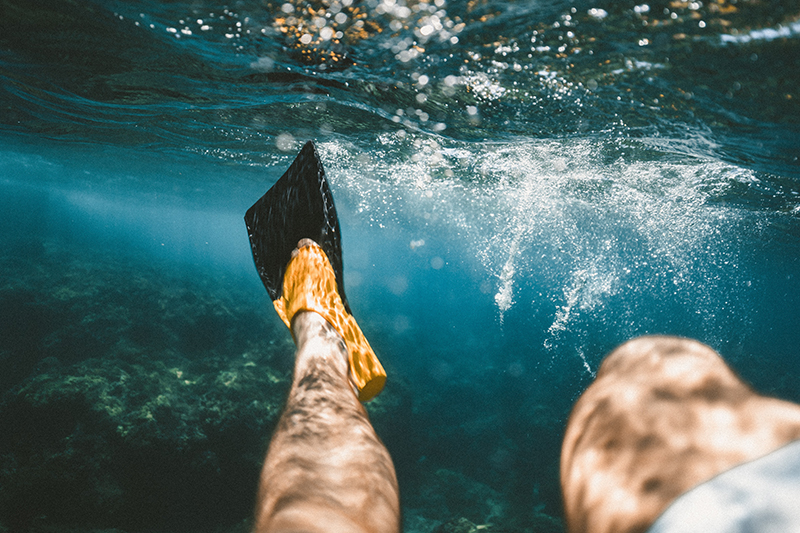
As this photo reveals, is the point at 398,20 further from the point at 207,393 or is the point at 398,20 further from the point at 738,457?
the point at 207,393

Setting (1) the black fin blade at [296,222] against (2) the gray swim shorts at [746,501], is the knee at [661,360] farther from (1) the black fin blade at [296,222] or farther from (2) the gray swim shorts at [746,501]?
(1) the black fin blade at [296,222]

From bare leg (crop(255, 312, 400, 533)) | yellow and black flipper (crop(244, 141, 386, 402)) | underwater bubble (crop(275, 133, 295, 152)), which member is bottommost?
bare leg (crop(255, 312, 400, 533))

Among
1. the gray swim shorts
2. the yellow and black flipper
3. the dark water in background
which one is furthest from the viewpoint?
the dark water in background

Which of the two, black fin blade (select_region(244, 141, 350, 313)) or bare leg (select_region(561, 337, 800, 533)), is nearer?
bare leg (select_region(561, 337, 800, 533))

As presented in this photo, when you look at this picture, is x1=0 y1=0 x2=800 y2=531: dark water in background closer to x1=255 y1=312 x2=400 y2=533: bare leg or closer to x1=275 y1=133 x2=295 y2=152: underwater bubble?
x1=275 y1=133 x2=295 y2=152: underwater bubble

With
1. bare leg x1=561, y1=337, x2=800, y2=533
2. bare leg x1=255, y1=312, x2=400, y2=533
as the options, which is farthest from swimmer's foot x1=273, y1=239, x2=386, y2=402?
bare leg x1=561, y1=337, x2=800, y2=533

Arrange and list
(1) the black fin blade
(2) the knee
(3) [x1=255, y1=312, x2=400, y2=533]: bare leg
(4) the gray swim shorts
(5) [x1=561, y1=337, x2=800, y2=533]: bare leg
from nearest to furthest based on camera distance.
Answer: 1. (4) the gray swim shorts
2. (5) [x1=561, y1=337, x2=800, y2=533]: bare leg
3. (2) the knee
4. (3) [x1=255, y1=312, x2=400, y2=533]: bare leg
5. (1) the black fin blade

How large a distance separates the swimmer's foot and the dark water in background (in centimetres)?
375

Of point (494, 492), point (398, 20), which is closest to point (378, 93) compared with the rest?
point (398, 20)

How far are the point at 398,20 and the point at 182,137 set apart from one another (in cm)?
1444

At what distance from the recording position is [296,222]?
452 cm

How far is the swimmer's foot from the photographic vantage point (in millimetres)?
3424

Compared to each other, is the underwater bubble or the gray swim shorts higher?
the underwater bubble

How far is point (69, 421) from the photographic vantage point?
9.38 m
